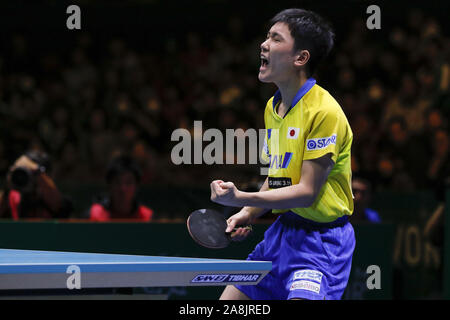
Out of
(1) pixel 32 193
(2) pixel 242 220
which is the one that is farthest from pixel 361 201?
(2) pixel 242 220

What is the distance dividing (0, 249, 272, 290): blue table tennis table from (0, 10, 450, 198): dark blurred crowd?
483 cm

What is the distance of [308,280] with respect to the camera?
9.46 feet

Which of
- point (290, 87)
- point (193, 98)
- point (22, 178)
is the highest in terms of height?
point (193, 98)

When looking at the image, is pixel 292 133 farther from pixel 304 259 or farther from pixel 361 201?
pixel 361 201

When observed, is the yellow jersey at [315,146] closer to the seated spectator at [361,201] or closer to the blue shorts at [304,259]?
the blue shorts at [304,259]

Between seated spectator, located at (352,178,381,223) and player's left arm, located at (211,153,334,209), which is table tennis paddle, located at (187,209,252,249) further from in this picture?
seated spectator, located at (352,178,381,223)

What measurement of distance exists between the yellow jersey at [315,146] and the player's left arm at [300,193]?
4 centimetres

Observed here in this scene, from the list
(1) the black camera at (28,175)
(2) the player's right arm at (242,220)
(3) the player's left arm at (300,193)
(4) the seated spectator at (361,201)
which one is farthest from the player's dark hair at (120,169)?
(3) the player's left arm at (300,193)

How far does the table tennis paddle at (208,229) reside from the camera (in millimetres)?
3143

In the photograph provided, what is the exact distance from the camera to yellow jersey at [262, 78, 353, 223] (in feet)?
9.75

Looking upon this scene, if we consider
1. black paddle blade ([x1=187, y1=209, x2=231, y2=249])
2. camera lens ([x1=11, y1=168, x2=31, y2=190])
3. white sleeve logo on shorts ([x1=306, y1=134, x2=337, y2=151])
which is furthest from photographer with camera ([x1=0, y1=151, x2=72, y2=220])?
white sleeve logo on shorts ([x1=306, y1=134, x2=337, y2=151])

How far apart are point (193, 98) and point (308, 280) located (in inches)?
A: 289
